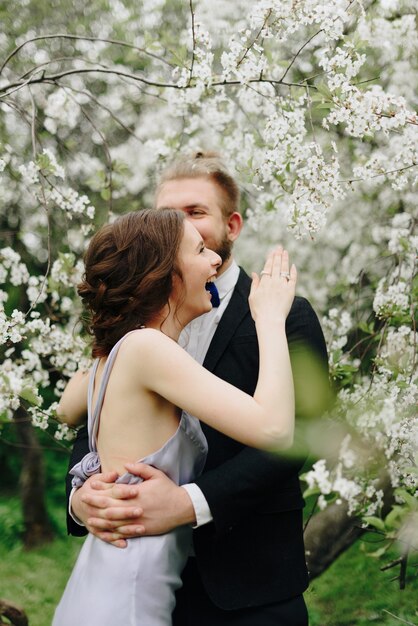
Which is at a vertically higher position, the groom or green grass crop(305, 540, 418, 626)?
the groom

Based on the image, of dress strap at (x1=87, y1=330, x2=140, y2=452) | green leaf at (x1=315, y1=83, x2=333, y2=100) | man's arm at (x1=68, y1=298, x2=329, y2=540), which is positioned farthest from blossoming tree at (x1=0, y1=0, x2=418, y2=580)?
dress strap at (x1=87, y1=330, x2=140, y2=452)

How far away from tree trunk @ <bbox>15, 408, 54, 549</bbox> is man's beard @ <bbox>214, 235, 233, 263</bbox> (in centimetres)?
310

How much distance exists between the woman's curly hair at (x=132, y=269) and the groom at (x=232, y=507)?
1.12 ft

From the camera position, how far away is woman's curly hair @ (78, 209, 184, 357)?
2021mm

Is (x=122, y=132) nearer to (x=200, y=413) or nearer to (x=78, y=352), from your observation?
(x=78, y=352)

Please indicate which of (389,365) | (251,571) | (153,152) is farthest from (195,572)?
(153,152)

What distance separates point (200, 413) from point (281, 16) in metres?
1.55

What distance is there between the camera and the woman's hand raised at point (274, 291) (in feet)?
6.64

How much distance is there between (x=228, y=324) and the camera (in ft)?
7.63

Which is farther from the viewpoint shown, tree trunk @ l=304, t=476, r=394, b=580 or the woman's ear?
tree trunk @ l=304, t=476, r=394, b=580

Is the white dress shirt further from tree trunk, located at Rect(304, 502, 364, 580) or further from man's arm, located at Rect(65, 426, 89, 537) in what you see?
tree trunk, located at Rect(304, 502, 364, 580)

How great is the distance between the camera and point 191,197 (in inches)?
→ 109

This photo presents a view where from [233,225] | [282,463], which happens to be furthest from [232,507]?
[233,225]

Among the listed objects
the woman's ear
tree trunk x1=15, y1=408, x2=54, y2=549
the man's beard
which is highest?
the woman's ear
